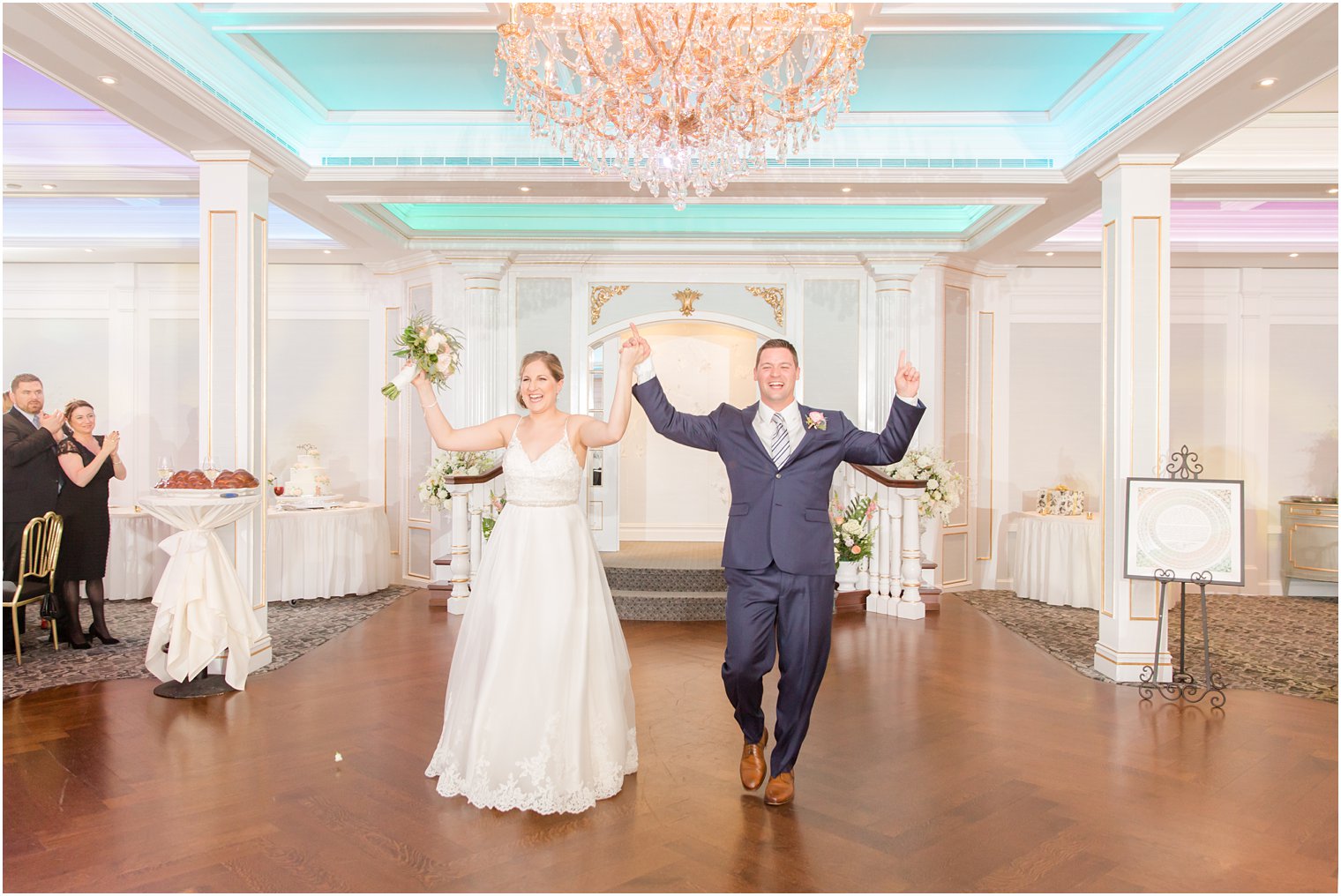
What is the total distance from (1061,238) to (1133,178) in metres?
3.33

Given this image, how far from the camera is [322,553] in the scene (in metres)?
7.88

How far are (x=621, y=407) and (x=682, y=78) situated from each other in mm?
1753

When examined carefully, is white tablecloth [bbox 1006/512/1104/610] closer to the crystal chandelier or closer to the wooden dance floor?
the wooden dance floor

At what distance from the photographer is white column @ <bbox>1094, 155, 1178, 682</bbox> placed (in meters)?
5.31

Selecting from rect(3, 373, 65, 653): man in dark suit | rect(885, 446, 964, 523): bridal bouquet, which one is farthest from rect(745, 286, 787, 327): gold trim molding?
rect(3, 373, 65, 653): man in dark suit

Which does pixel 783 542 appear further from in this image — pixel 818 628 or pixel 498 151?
pixel 498 151

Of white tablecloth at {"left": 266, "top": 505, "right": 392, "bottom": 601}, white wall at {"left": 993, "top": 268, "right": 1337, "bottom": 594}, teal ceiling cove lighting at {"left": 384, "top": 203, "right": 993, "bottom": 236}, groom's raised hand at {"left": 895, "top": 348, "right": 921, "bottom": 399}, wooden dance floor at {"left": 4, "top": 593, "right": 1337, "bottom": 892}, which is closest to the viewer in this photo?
wooden dance floor at {"left": 4, "top": 593, "right": 1337, "bottom": 892}

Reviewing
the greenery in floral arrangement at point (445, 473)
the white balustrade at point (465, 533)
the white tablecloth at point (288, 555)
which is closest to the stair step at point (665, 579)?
the white balustrade at point (465, 533)

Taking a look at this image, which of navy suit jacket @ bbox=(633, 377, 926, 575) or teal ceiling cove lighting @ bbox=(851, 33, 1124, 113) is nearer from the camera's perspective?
navy suit jacket @ bbox=(633, 377, 926, 575)

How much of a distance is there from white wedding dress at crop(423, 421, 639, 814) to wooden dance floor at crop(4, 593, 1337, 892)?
0.12m

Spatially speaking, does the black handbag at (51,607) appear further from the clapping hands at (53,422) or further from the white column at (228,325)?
the white column at (228,325)

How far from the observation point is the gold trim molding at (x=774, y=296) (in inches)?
337

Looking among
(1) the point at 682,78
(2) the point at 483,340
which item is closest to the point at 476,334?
(2) the point at 483,340

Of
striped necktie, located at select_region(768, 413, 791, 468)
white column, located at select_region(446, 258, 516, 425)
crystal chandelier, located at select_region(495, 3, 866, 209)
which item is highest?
crystal chandelier, located at select_region(495, 3, 866, 209)
